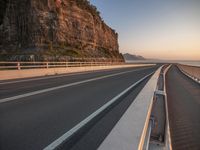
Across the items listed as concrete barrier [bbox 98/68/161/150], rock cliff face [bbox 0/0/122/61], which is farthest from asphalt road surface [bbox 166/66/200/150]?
rock cliff face [bbox 0/0/122/61]

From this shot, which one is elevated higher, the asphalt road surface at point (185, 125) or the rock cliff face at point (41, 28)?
the rock cliff face at point (41, 28)

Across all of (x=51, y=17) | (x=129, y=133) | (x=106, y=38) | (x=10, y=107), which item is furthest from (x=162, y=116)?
(x=106, y=38)

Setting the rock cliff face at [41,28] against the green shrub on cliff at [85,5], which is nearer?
the rock cliff face at [41,28]

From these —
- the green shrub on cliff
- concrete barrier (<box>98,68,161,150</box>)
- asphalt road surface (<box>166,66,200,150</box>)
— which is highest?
the green shrub on cliff

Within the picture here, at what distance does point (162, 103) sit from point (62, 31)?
49777mm

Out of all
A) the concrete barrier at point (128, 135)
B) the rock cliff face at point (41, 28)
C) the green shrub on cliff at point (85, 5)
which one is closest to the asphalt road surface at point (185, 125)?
the concrete barrier at point (128, 135)

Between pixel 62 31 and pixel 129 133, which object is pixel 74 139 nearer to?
pixel 129 133

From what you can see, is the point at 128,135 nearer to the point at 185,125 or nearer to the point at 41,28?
the point at 185,125

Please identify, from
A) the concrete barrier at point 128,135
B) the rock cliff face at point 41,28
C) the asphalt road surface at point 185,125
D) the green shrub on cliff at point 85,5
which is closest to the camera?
the concrete barrier at point 128,135

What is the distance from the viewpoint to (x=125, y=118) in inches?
194

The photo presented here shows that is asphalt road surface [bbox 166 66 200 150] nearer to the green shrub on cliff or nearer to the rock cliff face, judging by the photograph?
the rock cliff face

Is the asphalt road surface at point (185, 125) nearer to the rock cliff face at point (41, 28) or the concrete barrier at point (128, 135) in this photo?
the concrete barrier at point (128, 135)

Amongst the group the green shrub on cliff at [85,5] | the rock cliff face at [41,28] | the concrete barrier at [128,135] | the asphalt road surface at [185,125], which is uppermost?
the green shrub on cliff at [85,5]

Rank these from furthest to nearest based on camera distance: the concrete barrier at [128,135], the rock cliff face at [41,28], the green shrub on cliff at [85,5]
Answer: the green shrub on cliff at [85,5] < the rock cliff face at [41,28] < the concrete barrier at [128,135]
